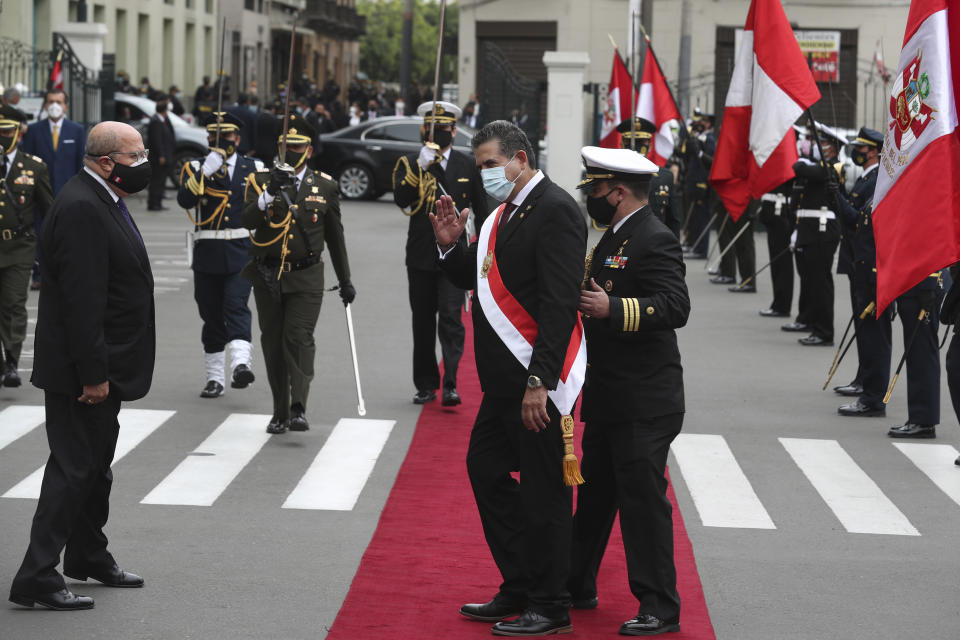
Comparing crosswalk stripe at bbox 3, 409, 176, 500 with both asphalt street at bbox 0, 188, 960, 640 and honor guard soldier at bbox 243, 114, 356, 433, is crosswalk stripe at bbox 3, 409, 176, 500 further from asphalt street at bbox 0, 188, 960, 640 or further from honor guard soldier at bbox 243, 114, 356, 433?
honor guard soldier at bbox 243, 114, 356, 433

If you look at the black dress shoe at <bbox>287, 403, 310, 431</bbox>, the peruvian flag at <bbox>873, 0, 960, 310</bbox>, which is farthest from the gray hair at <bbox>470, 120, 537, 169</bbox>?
the black dress shoe at <bbox>287, 403, 310, 431</bbox>

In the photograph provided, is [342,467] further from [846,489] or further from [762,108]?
[762,108]

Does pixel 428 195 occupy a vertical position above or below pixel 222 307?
above

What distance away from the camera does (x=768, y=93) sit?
11023 mm

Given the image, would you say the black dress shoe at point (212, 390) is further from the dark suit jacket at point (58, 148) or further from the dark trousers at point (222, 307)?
the dark suit jacket at point (58, 148)

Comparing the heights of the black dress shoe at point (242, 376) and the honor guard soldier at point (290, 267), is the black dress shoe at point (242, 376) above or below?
below

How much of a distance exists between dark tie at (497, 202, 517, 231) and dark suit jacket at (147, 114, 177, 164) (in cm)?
2069

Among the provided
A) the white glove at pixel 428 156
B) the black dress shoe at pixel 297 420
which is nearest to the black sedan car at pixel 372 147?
the white glove at pixel 428 156

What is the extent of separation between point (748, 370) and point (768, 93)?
3.21m

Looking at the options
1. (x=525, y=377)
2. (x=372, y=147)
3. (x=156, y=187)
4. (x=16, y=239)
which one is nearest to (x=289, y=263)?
(x=16, y=239)

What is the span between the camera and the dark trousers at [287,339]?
992cm

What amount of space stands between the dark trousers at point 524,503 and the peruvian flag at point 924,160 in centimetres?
223

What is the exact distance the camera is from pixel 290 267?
9.91 metres

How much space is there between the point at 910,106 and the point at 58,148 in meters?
11.4
